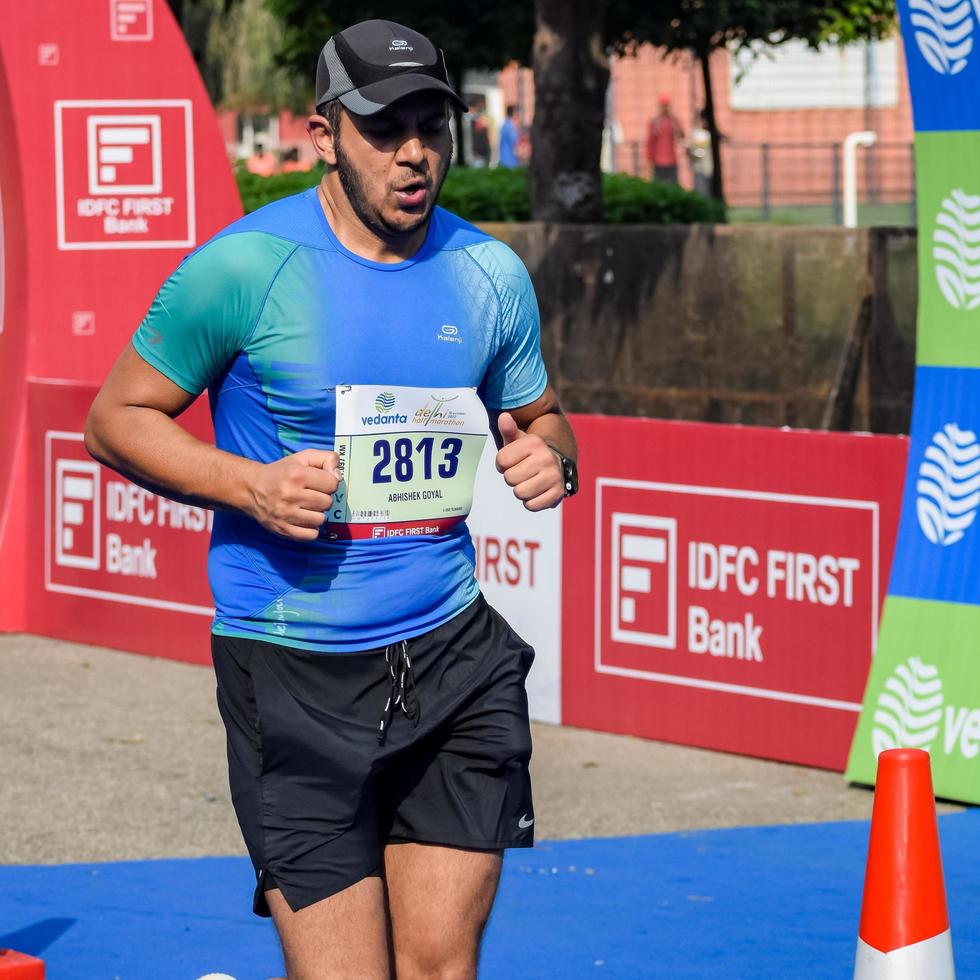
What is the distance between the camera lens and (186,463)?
133 inches

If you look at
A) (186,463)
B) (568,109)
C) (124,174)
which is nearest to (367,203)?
(186,463)

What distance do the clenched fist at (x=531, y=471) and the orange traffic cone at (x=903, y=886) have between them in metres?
0.78

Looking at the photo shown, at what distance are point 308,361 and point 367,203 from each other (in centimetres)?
28

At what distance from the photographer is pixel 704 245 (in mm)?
13641

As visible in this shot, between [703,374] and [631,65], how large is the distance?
3924cm

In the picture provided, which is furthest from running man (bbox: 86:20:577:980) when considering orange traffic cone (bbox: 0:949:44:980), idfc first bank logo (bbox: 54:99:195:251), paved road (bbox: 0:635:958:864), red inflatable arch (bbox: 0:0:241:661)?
idfc first bank logo (bbox: 54:99:195:251)

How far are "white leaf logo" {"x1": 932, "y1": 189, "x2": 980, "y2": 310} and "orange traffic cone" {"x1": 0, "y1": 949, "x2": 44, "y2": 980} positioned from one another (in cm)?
360

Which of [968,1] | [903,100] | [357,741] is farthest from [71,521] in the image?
[903,100]

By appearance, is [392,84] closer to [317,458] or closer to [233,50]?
[317,458]

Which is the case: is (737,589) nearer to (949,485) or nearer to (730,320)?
(949,485)

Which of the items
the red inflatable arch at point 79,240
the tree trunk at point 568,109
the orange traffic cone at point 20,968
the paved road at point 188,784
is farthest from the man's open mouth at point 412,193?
the tree trunk at point 568,109

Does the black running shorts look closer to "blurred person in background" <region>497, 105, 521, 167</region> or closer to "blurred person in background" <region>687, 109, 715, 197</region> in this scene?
"blurred person in background" <region>497, 105, 521, 167</region>

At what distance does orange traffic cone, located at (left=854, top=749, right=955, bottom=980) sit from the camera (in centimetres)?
372

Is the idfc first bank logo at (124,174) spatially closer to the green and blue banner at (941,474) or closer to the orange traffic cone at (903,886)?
the green and blue banner at (941,474)
